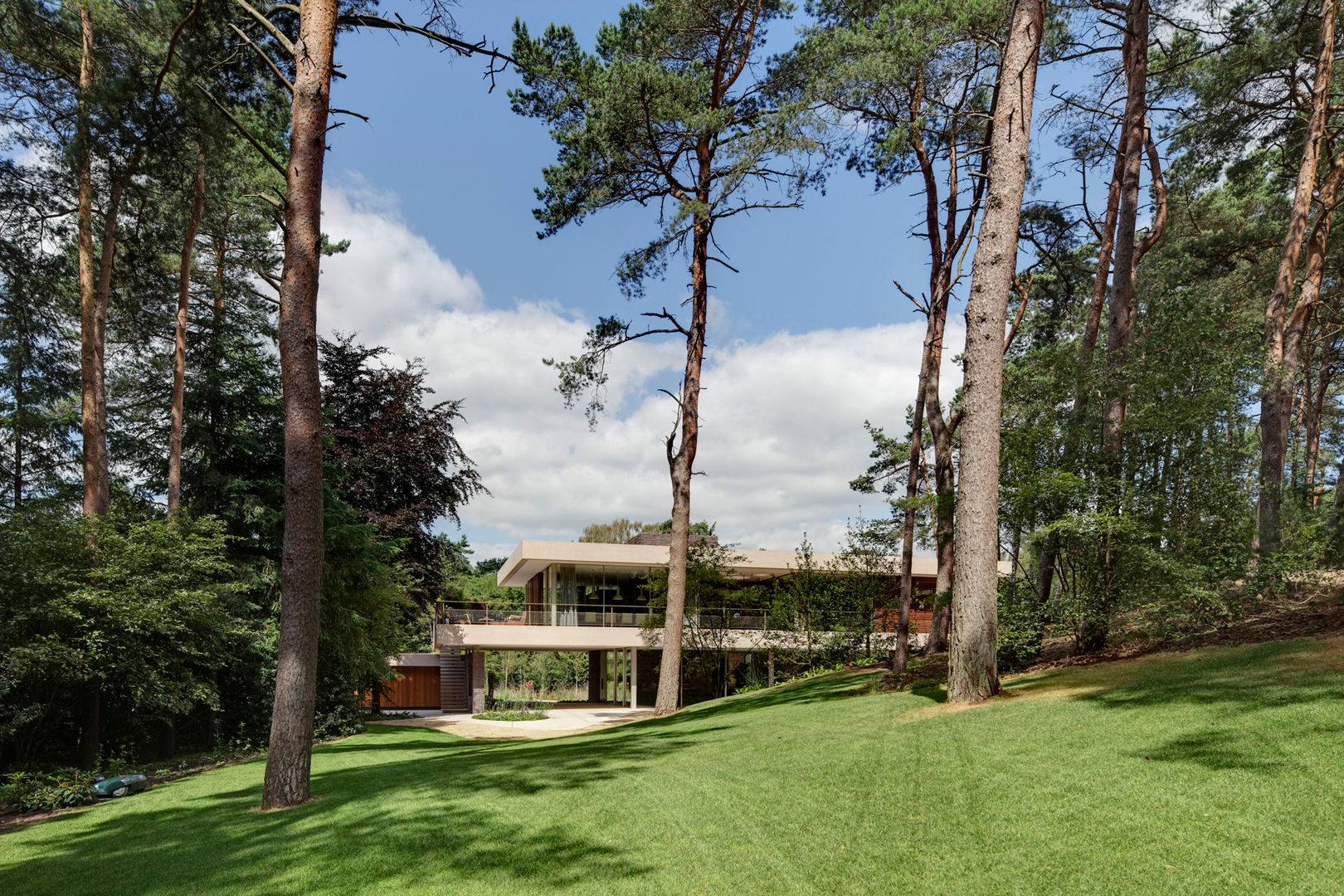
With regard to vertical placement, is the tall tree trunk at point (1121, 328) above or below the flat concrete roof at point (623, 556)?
above

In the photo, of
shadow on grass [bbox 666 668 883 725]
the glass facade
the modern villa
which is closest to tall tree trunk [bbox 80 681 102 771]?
shadow on grass [bbox 666 668 883 725]

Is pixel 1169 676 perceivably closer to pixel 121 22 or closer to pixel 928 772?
pixel 928 772

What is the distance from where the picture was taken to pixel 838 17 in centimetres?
1432

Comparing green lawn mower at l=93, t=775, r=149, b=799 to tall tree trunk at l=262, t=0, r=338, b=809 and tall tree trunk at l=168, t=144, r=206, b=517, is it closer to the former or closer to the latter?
tall tree trunk at l=262, t=0, r=338, b=809

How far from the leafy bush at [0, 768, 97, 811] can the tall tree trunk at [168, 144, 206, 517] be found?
18.6 feet

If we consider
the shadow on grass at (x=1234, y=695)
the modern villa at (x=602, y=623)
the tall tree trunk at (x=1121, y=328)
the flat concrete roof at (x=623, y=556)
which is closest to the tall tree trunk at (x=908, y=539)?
the tall tree trunk at (x=1121, y=328)

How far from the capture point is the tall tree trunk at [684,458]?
14836 mm

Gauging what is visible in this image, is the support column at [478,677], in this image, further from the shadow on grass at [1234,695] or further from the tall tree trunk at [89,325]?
the shadow on grass at [1234,695]

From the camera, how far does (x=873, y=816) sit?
4629mm

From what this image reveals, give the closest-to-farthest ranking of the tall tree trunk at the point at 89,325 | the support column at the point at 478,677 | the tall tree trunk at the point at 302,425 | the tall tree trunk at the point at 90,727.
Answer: the tall tree trunk at the point at 302,425
the tall tree trunk at the point at 90,727
the tall tree trunk at the point at 89,325
the support column at the point at 478,677

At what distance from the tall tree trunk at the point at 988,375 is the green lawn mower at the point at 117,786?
9.41 m

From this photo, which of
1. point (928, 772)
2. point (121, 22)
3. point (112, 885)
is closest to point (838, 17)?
point (121, 22)

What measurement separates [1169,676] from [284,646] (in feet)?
26.0

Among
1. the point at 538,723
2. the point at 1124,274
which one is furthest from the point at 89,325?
the point at 1124,274
